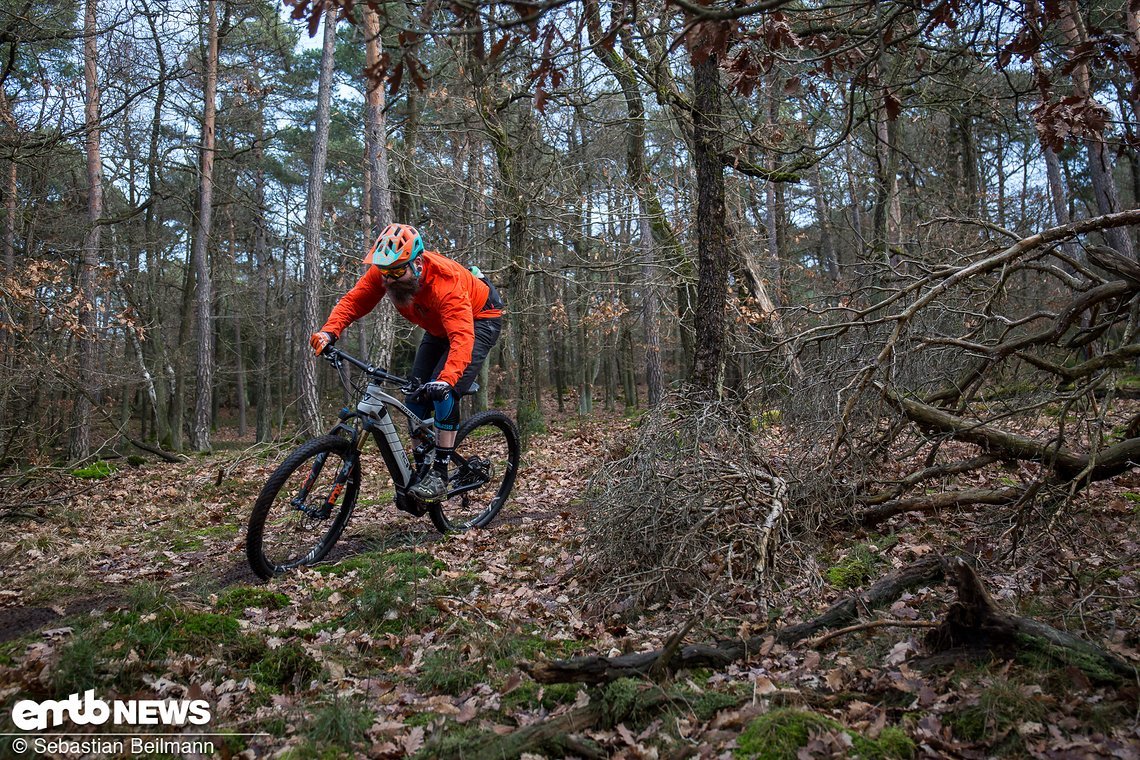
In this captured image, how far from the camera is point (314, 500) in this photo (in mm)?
5195

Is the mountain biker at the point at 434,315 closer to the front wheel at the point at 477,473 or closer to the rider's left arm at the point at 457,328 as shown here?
the rider's left arm at the point at 457,328

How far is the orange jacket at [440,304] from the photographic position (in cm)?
555

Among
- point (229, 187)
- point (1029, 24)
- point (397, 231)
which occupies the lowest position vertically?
point (397, 231)

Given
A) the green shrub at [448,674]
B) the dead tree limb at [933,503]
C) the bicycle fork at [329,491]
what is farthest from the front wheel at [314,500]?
the dead tree limb at [933,503]

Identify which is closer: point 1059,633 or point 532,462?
point 1059,633

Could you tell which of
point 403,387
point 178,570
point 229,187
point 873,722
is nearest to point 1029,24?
point 873,722

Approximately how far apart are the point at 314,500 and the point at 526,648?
2259mm

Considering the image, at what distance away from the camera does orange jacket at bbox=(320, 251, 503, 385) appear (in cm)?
555

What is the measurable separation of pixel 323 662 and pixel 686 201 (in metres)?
9.61

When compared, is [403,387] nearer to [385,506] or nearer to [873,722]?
[385,506]

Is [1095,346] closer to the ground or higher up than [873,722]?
higher up

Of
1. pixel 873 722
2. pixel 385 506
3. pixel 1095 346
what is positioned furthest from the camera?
pixel 385 506

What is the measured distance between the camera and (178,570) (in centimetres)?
536

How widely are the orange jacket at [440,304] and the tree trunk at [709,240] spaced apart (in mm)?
2084
